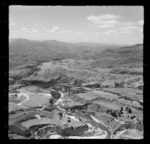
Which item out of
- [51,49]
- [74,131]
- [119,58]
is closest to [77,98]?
[74,131]

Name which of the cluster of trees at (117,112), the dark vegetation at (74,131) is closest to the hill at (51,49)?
the cluster of trees at (117,112)

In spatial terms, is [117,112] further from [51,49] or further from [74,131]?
[51,49]

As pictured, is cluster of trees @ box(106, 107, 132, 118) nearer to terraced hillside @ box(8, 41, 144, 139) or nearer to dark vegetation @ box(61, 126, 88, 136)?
terraced hillside @ box(8, 41, 144, 139)

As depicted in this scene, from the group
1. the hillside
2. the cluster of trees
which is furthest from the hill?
the cluster of trees

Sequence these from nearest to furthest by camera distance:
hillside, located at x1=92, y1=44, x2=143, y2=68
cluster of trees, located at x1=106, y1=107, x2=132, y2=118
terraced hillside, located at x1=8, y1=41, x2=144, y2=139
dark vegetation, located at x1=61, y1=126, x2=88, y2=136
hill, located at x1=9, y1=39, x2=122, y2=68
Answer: dark vegetation, located at x1=61, y1=126, x2=88, y2=136, terraced hillside, located at x1=8, y1=41, x2=144, y2=139, cluster of trees, located at x1=106, y1=107, x2=132, y2=118, hill, located at x1=9, y1=39, x2=122, y2=68, hillside, located at x1=92, y1=44, x2=143, y2=68

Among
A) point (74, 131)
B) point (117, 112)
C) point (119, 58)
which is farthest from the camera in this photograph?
point (119, 58)

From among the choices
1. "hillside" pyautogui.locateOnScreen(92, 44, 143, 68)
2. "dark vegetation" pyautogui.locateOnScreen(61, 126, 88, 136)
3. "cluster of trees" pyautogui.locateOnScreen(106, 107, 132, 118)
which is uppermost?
"hillside" pyautogui.locateOnScreen(92, 44, 143, 68)

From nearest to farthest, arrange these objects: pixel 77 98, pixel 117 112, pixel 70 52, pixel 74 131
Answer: pixel 74 131
pixel 117 112
pixel 77 98
pixel 70 52
